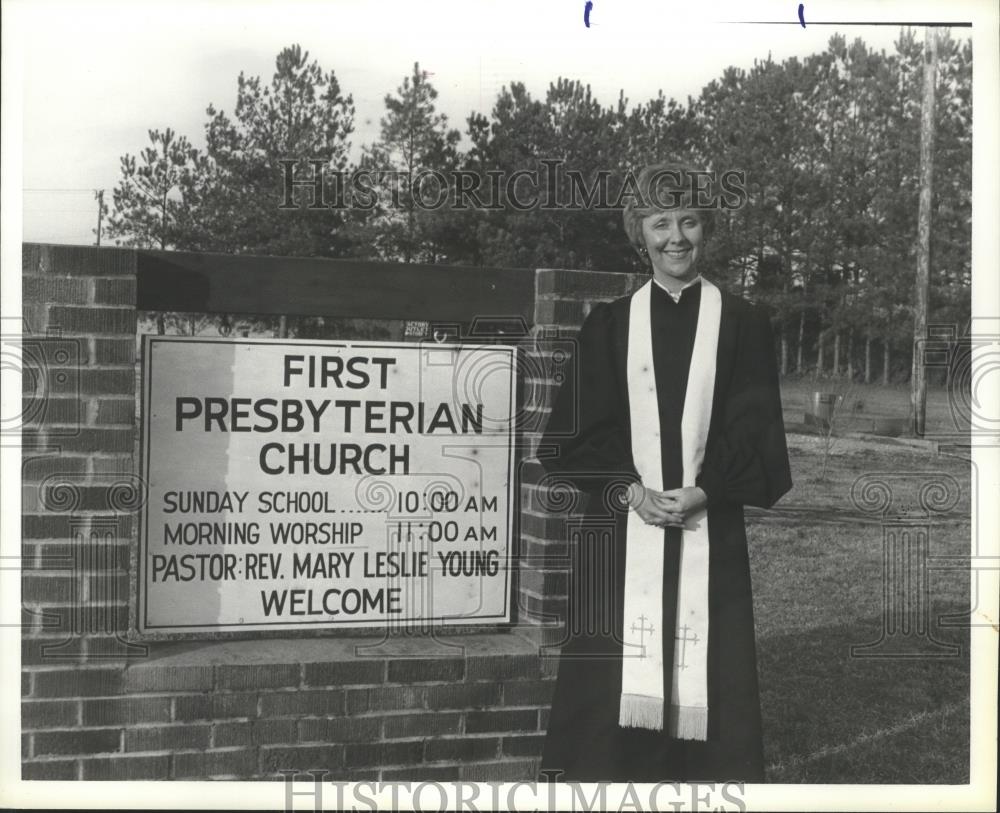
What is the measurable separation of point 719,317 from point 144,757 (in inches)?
84.6

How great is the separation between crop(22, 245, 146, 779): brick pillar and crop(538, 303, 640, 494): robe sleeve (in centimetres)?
127

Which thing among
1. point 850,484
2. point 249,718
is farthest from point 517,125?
point 249,718

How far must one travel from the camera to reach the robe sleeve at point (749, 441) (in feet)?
11.0

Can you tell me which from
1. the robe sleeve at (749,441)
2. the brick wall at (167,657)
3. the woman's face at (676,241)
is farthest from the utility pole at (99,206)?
the robe sleeve at (749,441)

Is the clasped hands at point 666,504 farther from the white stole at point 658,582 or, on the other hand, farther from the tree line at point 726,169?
the tree line at point 726,169

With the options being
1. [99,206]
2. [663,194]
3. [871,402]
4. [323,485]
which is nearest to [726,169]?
[663,194]

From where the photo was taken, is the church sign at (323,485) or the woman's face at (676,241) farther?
the woman's face at (676,241)

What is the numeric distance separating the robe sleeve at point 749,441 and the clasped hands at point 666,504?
0.04 meters

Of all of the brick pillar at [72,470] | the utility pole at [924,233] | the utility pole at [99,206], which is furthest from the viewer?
the utility pole at [99,206]

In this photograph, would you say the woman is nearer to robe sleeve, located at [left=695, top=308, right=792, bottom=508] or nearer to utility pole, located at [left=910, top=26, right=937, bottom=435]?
robe sleeve, located at [left=695, top=308, right=792, bottom=508]

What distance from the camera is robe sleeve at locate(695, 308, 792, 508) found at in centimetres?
335

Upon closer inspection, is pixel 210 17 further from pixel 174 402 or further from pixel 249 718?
pixel 249 718

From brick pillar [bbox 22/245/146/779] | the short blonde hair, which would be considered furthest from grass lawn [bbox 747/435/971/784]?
brick pillar [bbox 22/245/146/779]

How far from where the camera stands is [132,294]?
125 inches
